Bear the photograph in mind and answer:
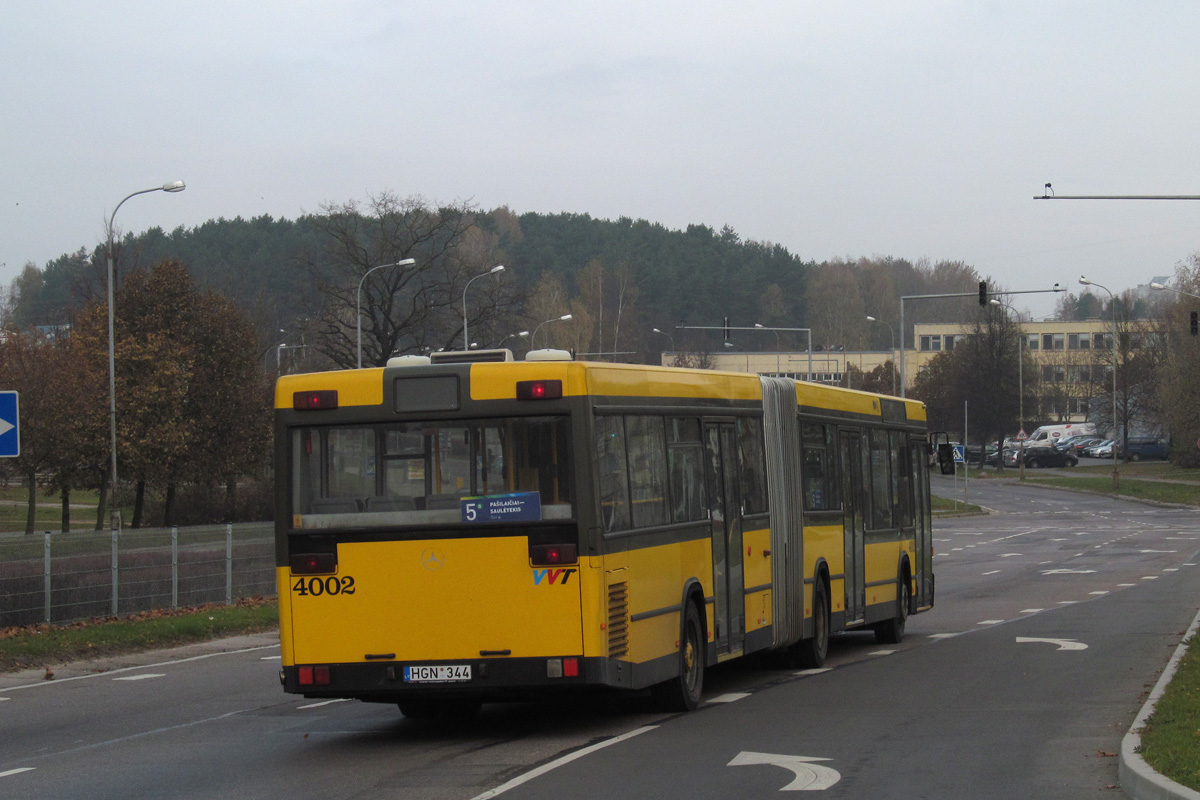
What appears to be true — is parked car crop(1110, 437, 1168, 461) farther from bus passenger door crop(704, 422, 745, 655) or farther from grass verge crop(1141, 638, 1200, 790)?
bus passenger door crop(704, 422, 745, 655)

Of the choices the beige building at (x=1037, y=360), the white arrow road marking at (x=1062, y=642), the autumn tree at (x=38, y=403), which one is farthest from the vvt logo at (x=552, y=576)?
the beige building at (x=1037, y=360)

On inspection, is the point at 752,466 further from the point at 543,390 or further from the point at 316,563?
the point at 316,563

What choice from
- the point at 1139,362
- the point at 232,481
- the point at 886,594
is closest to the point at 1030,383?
the point at 1139,362

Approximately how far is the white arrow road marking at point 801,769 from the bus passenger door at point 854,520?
287 inches

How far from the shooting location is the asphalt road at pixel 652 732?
9.41 meters

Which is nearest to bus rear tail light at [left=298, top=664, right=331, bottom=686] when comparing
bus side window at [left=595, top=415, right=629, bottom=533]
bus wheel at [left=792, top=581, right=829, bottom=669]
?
bus side window at [left=595, top=415, right=629, bottom=533]

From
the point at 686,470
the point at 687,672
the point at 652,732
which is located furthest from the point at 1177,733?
the point at 686,470

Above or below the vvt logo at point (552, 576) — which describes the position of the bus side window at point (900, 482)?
above

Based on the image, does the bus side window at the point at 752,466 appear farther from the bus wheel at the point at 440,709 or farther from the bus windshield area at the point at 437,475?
the bus windshield area at the point at 437,475

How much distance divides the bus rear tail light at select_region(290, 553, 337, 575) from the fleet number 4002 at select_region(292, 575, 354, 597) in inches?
2.0

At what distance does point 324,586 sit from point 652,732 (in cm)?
261

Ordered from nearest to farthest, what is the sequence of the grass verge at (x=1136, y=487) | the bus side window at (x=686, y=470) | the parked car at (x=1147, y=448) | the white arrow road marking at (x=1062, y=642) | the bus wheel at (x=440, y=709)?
the bus side window at (x=686, y=470)
the bus wheel at (x=440, y=709)
the white arrow road marking at (x=1062, y=642)
the grass verge at (x=1136, y=487)
the parked car at (x=1147, y=448)

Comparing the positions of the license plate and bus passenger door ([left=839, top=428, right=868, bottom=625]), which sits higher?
bus passenger door ([left=839, top=428, right=868, bottom=625])

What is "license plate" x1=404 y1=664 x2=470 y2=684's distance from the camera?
10930 millimetres
